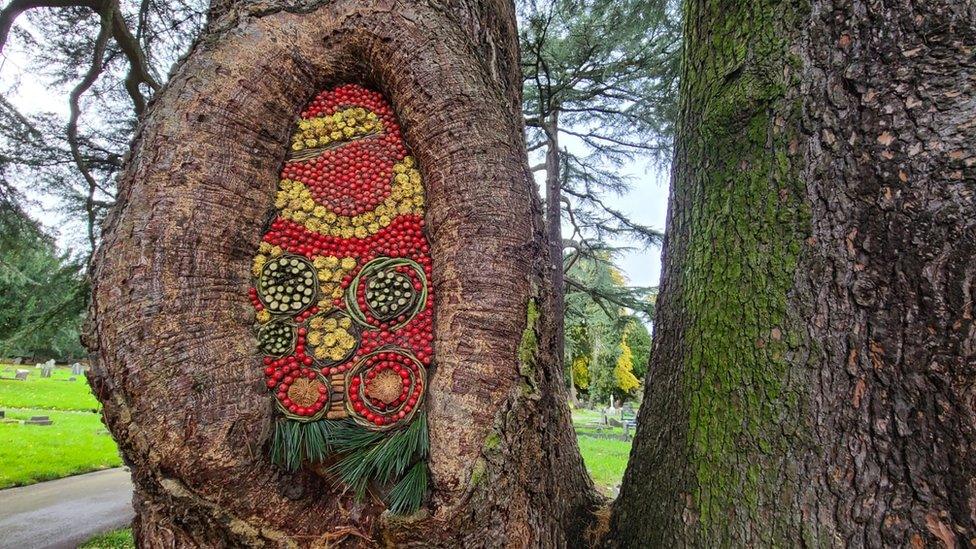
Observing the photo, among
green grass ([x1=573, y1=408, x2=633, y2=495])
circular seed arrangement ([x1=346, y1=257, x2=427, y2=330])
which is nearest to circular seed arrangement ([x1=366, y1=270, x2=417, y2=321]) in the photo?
circular seed arrangement ([x1=346, y1=257, x2=427, y2=330])

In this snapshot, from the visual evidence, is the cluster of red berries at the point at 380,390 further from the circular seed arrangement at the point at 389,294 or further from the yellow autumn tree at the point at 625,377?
the yellow autumn tree at the point at 625,377

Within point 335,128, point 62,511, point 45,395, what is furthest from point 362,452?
point 45,395

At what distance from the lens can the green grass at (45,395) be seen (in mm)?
11438

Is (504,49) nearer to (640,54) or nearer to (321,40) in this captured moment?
(321,40)

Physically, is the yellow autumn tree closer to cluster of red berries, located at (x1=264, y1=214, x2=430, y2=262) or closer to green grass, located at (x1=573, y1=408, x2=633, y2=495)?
green grass, located at (x1=573, y1=408, x2=633, y2=495)

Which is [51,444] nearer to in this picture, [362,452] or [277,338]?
[277,338]

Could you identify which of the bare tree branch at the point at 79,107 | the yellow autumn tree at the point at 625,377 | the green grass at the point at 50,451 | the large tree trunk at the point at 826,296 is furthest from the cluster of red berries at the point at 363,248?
the yellow autumn tree at the point at 625,377

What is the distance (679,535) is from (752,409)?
0.34 metres

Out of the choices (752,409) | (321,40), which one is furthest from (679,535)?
(321,40)

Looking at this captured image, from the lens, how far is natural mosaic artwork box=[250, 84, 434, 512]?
1203mm

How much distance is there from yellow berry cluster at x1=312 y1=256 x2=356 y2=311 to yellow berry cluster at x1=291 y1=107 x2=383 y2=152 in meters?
0.34

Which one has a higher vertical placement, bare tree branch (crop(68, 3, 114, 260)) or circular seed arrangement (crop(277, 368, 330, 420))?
bare tree branch (crop(68, 3, 114, 260))

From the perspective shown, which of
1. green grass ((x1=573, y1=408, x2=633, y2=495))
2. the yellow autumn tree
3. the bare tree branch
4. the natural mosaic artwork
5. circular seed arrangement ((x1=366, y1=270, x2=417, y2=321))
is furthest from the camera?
the yellow autumn tree

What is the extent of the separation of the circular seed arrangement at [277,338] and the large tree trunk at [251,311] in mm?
29
